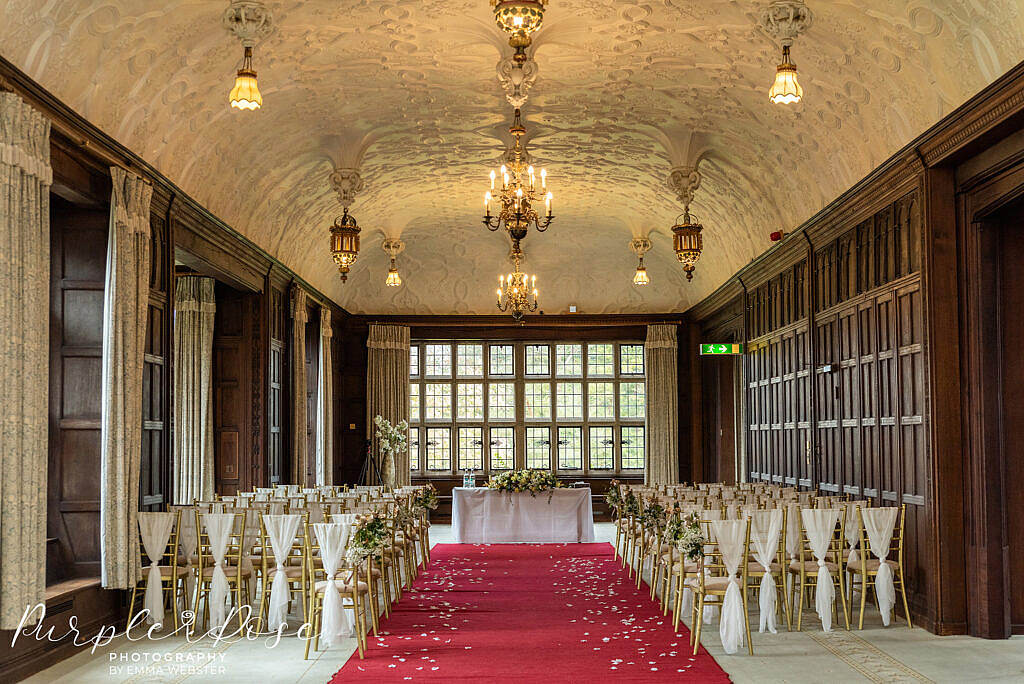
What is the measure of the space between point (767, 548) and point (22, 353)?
220 inches

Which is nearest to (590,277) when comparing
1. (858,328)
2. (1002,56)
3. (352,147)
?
(352,147)

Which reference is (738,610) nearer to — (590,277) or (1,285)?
(1,285)

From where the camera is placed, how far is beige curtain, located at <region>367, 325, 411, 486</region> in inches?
821

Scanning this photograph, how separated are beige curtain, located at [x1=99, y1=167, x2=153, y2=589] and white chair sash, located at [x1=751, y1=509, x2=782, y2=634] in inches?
195

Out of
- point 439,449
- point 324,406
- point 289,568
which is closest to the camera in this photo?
point 289,568

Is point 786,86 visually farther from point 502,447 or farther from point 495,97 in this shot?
point 502,447

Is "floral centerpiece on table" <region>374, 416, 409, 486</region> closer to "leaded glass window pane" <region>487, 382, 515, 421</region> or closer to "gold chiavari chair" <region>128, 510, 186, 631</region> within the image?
"leaded glass window pane" <region>487, 382, 515, 421</region>

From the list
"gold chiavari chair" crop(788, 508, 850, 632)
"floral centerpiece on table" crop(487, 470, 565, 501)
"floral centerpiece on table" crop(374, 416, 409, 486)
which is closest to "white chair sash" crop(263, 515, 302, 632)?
"gold chiavari chair" crop(788, 508, 850, 632)

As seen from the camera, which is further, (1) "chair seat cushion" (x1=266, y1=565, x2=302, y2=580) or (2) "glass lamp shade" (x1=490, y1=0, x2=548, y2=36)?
(1) "chair seat cushion" (x1=266, y1=565, x2=302, y2=580)

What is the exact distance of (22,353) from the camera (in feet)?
Answer: 23.2

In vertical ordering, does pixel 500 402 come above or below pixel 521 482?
above

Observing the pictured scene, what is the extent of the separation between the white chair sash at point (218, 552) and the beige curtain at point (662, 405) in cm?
1300

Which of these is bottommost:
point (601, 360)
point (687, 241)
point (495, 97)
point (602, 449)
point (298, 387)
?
point (602, 449)

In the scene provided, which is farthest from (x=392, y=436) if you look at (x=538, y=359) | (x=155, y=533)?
(x=155, y=533)
